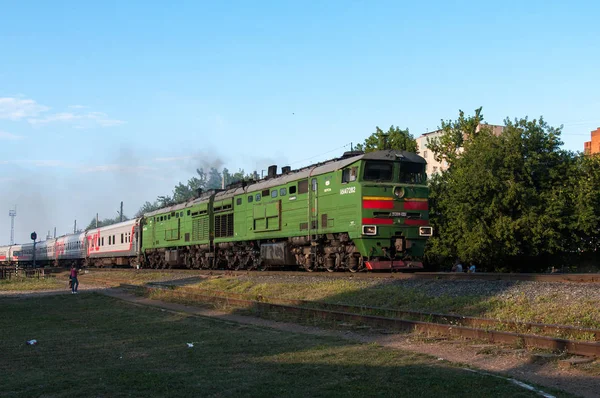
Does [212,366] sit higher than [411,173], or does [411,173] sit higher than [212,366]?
[411,173]

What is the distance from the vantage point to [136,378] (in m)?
8.39

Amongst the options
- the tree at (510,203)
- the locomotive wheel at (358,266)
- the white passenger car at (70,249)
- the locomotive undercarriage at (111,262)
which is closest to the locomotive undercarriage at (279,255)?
the locomotive wheel at (358,266)

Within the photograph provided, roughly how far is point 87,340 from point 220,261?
19.9 m

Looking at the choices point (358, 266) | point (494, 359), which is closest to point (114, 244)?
point (358, 266)

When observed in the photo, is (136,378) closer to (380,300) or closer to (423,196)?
(380,300)

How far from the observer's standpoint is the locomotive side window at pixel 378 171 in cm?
2026

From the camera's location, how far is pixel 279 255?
25000mm

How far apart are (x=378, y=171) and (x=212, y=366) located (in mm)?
12382

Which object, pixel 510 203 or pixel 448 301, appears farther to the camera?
pixel 510 203

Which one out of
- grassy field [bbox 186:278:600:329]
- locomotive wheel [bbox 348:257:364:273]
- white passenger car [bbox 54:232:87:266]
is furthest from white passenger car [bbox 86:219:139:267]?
locomotive wheel [bbox 348:257:364:273]

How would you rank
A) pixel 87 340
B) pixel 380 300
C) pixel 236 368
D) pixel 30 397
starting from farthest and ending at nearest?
pixel 380 300
pixel 87 340
pixel 236 368
pixel 30 397

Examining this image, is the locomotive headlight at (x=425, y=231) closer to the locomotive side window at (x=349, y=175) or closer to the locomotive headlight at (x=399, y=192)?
the locomotive headlight at (x=399, y=192)

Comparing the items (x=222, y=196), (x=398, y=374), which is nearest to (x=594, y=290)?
(x=398, y=374)

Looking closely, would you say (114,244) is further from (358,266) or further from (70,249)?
(358,266)
